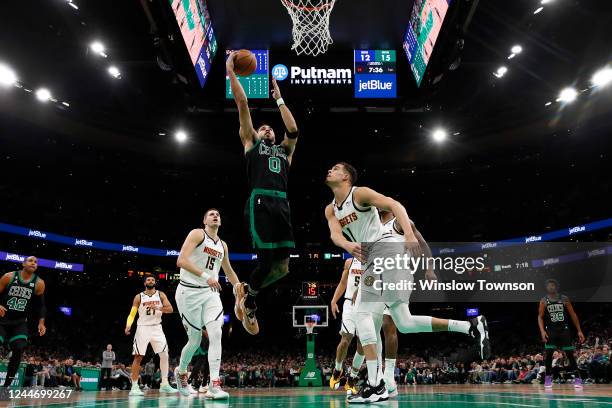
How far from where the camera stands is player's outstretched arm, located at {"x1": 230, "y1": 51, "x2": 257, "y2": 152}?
550cm

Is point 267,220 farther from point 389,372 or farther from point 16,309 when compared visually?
point 16,309

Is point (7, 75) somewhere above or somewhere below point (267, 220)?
above

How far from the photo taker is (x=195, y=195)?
3039 centimetres

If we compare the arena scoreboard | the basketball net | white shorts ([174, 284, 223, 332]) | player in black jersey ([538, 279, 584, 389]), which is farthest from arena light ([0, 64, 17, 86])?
player in black jersey ([538, 279, 584, 389])

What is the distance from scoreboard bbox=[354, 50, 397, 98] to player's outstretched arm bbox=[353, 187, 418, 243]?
26.3ft

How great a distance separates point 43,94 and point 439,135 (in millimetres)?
16066

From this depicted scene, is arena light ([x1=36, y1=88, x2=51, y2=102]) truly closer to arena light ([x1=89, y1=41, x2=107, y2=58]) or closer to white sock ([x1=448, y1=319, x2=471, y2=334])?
arena light ([x1=89, y1=41, x2=107, y2=58])

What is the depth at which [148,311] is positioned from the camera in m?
10.6

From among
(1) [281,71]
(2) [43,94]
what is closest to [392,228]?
(1) [281,71]

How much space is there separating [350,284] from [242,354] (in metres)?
20.7

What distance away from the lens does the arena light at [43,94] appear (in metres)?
20.4

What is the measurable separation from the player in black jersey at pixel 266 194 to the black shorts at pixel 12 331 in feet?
16.0

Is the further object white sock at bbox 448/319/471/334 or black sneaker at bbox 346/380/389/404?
white sock at bbox 448/319/471/334

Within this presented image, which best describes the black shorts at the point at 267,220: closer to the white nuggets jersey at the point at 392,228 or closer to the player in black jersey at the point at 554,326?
the white nuggets jersey at the point at 392,228
